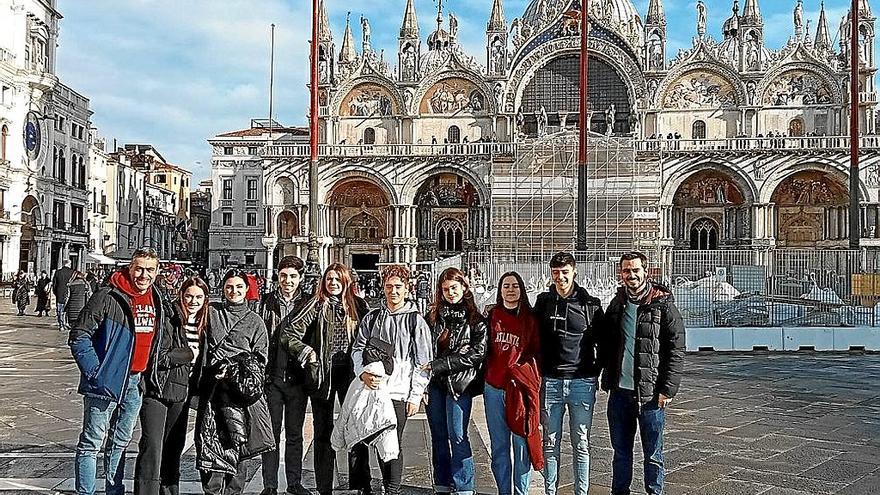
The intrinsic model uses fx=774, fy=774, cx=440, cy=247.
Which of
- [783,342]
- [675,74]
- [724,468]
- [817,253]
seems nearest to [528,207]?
[675,74]

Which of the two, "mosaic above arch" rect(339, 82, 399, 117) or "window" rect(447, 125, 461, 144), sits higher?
"mosaic above arch" rect(339, 82, 399, 117)

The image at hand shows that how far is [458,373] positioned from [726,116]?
37417mm

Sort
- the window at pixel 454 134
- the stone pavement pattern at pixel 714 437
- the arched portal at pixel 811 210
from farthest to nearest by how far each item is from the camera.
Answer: the window at pixel 454 134 < the arched portal at pixel 811 210 < the stone pavement pattern at pixel 714 437

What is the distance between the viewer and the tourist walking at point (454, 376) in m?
4.86

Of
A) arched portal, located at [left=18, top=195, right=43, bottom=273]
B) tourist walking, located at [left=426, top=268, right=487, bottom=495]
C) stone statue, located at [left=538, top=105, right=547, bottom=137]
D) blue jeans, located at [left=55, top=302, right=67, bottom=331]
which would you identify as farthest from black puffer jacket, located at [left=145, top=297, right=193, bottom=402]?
arched portal, located at [left=18, top=195, right=43, bottom=273]

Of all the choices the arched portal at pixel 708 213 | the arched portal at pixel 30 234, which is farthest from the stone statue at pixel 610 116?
the arched portal at pixel 30 234

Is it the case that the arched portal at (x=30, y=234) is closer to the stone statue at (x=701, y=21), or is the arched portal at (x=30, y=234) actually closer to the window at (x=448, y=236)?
the window at (x=448, y=236)

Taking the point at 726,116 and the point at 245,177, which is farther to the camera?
the point at 245,177

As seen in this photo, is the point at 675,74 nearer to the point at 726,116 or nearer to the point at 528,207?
the point at 726,116

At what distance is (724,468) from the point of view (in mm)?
5891

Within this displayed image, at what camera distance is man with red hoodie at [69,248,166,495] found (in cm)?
465

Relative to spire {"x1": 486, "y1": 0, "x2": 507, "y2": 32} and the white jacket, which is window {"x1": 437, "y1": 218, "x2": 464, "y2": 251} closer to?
spire {"x1": 486, "y1": 0, "x2": 507, "y2": 32}

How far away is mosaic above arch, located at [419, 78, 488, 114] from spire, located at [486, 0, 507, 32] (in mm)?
3372

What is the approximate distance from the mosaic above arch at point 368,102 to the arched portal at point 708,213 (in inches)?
614
